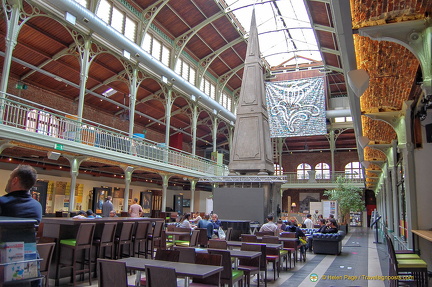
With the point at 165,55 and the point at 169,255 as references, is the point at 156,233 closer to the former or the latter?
the point at 169,255

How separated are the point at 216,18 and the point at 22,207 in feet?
59.4

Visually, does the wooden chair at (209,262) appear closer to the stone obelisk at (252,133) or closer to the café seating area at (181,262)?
the café seating area at (181,262)

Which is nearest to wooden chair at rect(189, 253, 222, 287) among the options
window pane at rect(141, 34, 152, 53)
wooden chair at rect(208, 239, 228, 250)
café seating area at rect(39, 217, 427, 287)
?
café seating area at rect(39, 217, 427, 287)

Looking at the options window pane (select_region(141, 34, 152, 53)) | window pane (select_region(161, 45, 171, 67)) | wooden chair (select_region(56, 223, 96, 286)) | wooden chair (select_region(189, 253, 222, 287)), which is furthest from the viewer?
window pane (select_region(161, 45, 171, 67))

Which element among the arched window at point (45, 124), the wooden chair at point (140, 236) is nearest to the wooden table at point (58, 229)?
the wooden chair at point (140, 236)

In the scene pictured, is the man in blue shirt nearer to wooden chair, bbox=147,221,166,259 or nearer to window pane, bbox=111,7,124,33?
wooden chair, bbox=147,221,166,259

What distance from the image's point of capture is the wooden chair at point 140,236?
6.91 metres

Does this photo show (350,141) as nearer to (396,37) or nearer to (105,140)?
(105,140)

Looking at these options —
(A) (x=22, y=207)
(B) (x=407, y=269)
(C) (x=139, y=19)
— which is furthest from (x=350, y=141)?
(A) (x=22, y=207)

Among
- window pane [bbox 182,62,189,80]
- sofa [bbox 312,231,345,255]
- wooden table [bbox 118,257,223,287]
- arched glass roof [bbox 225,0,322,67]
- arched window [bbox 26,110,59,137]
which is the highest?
arched glass roof [bbox 225,0,322,67]

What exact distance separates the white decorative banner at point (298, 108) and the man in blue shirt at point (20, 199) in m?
20.3

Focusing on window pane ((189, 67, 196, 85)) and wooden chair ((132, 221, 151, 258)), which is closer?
wooden chair ((132, 221, 151, 258))

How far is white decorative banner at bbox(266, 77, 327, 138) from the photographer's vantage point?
21516 millimetres

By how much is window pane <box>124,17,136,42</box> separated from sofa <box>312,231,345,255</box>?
1161cm
